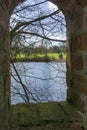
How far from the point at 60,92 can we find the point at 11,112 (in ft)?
8.20

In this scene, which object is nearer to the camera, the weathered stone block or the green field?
the weathered stone block

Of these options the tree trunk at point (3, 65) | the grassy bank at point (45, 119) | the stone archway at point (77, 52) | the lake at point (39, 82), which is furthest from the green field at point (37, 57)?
the tree trunk at point (3, 65)

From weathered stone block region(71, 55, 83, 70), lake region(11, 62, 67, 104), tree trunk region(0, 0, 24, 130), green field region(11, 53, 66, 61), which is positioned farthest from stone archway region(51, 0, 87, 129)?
lake region(11, 62, 67, 104)

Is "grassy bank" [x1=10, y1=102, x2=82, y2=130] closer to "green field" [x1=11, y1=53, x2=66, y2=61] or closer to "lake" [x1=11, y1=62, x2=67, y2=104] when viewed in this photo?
"green field" [x1=11, y1=53, x2=66, y2=61]

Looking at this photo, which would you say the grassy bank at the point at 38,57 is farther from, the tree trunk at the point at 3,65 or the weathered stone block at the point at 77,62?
the tree trunk at the point at 3,65

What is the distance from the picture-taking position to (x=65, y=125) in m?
1.25

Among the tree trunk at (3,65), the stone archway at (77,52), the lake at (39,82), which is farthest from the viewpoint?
the lake at (39,82)

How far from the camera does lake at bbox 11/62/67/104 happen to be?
3.60m

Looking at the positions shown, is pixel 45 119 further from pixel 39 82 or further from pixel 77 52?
pixel 39 82

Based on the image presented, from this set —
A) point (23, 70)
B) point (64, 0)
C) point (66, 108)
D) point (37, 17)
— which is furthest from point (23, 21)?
point (66, 108)

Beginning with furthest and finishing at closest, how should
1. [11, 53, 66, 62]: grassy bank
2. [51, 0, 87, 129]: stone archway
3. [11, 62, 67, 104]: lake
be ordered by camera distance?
[11, 62, 67, 104]: lake < [11, 53, 66, 62]: grassy bank < [51, 0, 87, 129]: stone archway

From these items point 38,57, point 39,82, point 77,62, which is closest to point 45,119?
point 77,62

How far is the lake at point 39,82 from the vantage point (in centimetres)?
360

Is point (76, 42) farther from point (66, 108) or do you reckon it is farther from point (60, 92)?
point (60, 92)
